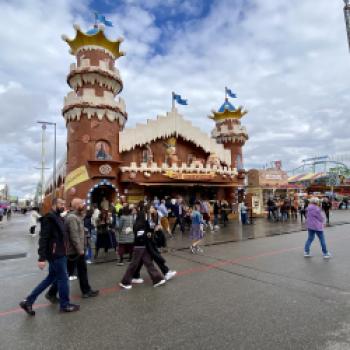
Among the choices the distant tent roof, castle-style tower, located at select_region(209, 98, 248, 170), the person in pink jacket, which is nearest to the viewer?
the person in pink jacket

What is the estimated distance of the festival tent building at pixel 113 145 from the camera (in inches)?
717

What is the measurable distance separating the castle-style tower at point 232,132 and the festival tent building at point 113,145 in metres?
3.73

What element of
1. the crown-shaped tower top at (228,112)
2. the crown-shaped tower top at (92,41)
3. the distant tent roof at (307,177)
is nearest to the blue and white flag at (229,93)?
→ the crown-shaped tower top at (228,112)

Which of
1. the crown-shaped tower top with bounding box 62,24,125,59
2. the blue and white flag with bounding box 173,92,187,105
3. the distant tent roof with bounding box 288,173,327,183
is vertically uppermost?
the crown-shaped tower top with bounding box 62,24,125,59

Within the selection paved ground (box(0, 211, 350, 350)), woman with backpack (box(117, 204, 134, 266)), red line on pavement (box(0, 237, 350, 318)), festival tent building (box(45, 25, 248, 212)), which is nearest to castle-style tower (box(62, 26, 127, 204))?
festival tent building (box(45, 25, 248, 212))

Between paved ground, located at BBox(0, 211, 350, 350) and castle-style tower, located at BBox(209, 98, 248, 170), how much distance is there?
20.3 m

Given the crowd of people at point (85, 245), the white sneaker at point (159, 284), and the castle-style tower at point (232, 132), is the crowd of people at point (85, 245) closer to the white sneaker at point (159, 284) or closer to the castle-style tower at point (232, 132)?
the white sneaker at point (159, 284)

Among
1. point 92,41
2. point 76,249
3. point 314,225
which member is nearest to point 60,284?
point 76,249

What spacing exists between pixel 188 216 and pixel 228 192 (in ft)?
32.8

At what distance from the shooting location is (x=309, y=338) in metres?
3.44

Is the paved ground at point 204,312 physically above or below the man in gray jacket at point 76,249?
below

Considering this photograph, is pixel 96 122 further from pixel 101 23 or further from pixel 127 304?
pixel 127 304

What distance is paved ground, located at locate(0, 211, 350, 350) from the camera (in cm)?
347

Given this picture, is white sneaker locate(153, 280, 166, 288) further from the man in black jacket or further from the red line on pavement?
the man in black jacket
